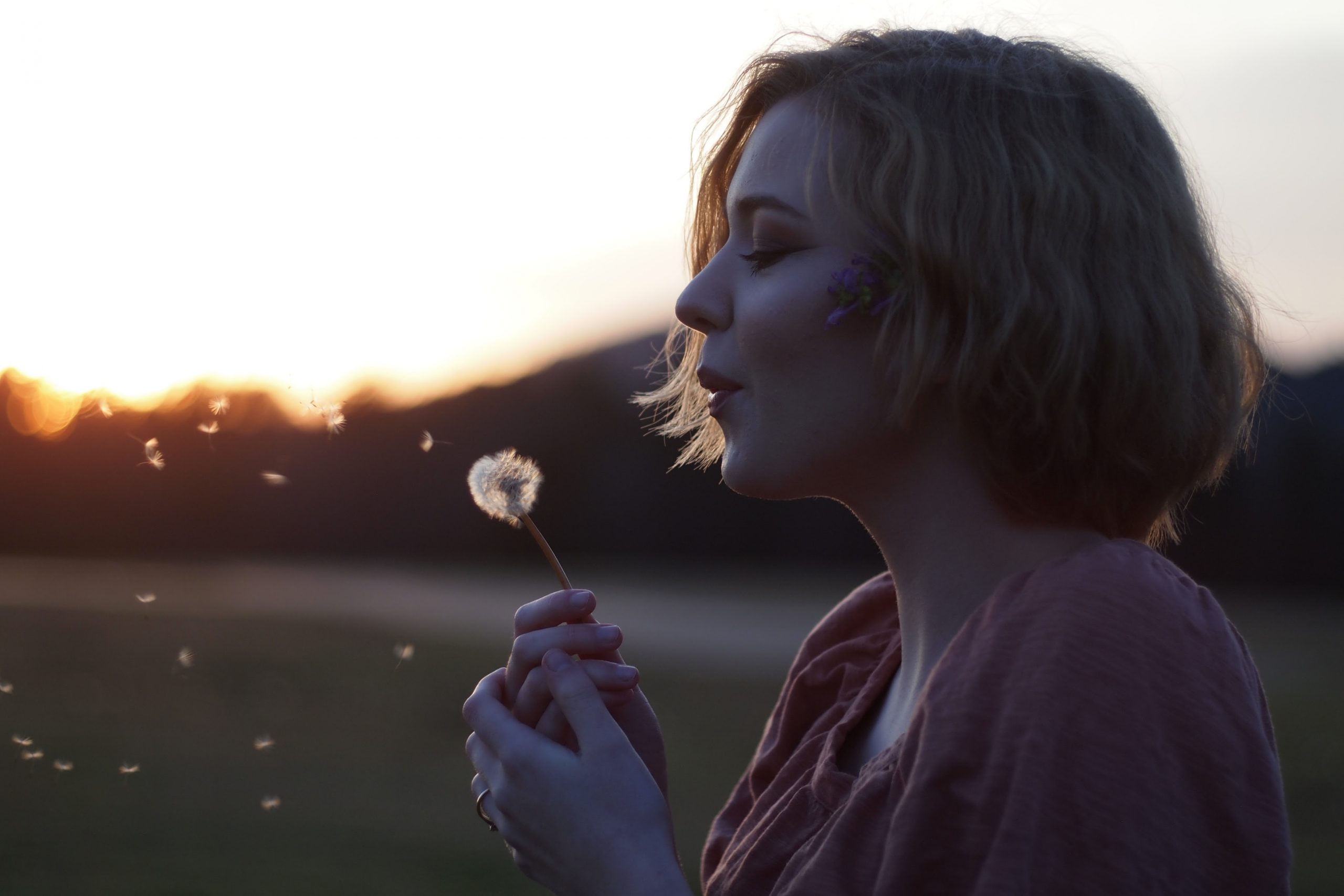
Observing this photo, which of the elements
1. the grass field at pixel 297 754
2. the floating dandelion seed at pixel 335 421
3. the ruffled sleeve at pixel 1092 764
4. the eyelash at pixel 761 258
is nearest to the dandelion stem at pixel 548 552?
the floating dandelion seed at pixel 335 421

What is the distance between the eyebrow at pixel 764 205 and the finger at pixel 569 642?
2.19ft

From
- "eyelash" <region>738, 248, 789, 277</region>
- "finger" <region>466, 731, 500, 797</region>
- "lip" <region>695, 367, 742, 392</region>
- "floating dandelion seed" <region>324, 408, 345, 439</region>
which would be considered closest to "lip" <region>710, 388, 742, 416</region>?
"lip" <region>695, 367, 742, 392</region>

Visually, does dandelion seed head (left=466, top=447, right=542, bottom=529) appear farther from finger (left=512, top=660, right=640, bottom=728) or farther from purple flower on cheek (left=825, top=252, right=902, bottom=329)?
purple flower on cheek (left=825, top=252, right=902, bottom=329)

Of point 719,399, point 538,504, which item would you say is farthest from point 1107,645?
point 538,504

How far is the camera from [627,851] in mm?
1530

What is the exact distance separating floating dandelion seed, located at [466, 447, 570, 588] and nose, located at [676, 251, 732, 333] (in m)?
0.52

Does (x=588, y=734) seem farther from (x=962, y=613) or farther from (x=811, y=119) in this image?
(x=811, y=119)

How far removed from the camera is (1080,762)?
1230 mm

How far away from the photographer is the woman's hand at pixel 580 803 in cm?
153

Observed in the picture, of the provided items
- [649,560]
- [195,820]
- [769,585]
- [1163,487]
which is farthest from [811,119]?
[649,560]

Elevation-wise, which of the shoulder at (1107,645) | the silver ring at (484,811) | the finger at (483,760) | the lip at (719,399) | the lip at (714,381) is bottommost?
the silver ring at (484,811)

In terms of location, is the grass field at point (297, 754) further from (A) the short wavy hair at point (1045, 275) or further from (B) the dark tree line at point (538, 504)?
(A) the short wavy hair at point (1045, 275)

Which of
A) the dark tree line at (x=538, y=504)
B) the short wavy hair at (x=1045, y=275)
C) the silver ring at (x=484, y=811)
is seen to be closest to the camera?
the short wavy hair at (x=1045, y=275)

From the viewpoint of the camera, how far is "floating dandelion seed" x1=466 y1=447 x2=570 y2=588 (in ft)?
6.75
